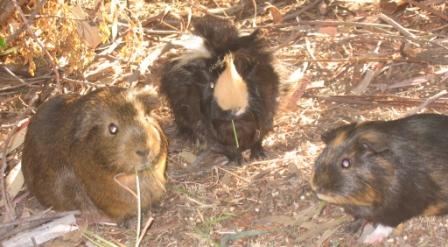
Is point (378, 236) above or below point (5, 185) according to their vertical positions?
below

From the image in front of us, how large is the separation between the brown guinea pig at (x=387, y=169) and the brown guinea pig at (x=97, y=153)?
1.02 metres

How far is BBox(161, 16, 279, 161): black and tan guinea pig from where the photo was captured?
13.7 ft

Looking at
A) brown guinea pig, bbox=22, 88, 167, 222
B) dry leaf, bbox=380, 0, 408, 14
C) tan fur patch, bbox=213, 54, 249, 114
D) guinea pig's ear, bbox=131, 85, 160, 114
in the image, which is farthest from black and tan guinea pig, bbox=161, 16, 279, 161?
dry leaf, bbox=380, 0, 408, 14

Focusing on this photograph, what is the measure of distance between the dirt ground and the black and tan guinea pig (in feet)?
0.69

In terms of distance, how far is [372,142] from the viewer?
3547 mm

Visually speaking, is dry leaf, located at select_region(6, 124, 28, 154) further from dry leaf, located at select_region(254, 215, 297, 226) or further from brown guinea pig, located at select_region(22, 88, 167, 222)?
dry leaf, located at select_region(254, 215, 297, 226)

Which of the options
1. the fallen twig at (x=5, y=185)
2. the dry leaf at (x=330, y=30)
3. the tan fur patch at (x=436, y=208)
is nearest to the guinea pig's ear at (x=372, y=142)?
the tan fur patch at (x=436, y=208)

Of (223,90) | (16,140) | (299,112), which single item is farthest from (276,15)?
(16,140)

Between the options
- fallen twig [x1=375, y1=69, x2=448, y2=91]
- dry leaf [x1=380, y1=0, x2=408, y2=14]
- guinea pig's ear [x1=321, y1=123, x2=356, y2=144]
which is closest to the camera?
guinea pig's ear [x1=321, y1=123, x2=356, y2=144]

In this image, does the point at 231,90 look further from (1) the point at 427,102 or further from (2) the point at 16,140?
(2) the point at 16,140

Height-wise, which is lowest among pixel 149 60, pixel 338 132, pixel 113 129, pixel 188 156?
pixel 188 156

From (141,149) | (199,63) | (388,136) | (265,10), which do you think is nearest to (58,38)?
(199,63)

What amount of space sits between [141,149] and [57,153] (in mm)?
759

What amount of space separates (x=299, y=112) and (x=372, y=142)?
1.49m
